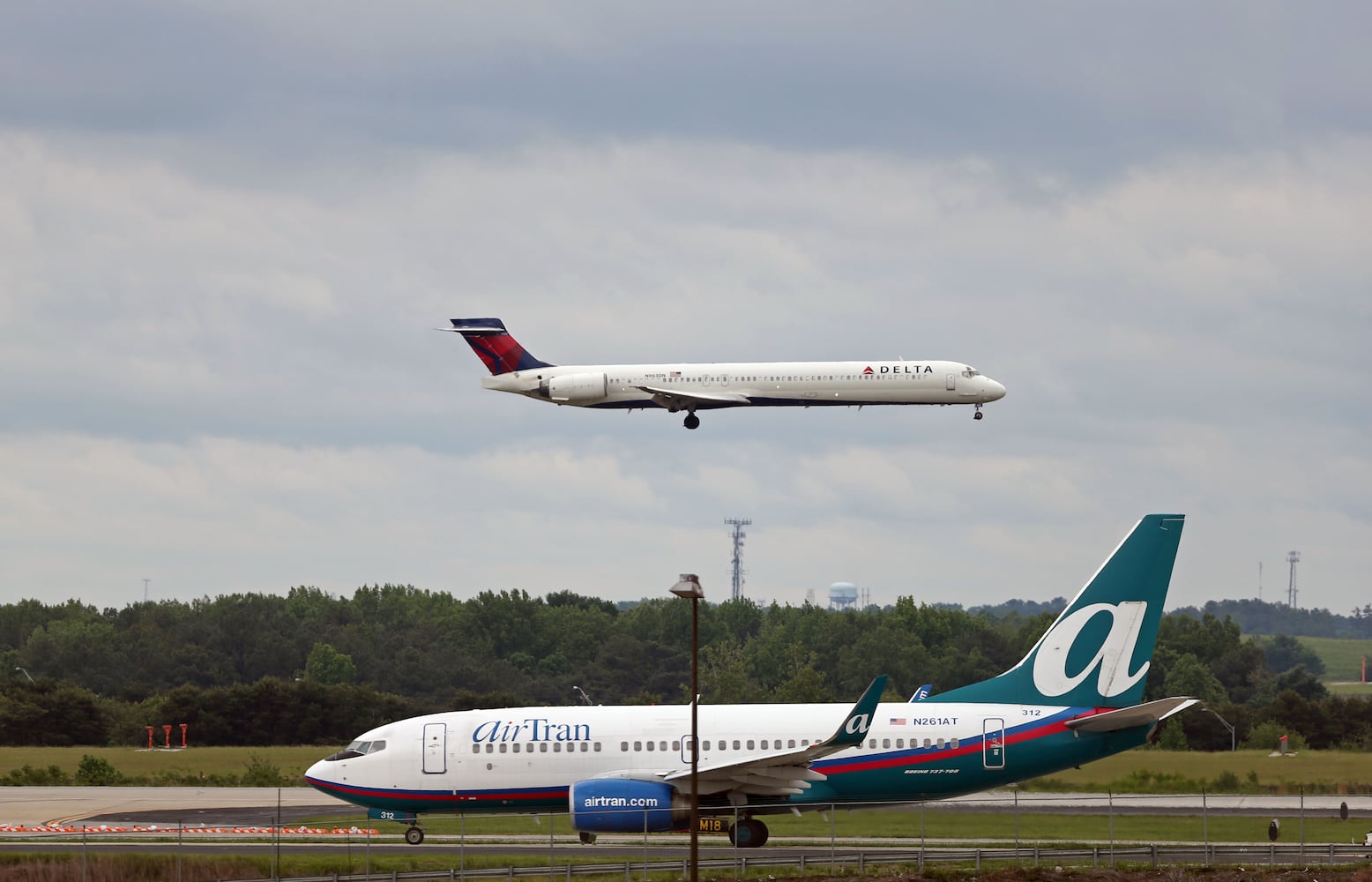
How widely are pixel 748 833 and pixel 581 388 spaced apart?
31.4 metres

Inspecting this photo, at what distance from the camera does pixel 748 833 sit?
40.7 meters

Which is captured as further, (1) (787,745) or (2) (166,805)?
(2) (166,805)

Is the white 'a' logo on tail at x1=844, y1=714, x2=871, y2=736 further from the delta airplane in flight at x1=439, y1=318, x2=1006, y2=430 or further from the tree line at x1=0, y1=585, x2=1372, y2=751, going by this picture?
the tree line at x1=0, y1=585, x2=1372, y2=751

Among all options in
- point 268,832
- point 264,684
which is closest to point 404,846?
point 268,832

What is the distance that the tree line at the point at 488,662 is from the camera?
88.6 m

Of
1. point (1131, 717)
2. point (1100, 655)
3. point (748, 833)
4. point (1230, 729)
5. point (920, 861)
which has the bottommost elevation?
point (920, 861)

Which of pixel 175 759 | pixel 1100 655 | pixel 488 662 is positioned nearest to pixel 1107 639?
pixel 1100 655

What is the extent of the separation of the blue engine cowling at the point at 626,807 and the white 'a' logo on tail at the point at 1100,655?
367 inches

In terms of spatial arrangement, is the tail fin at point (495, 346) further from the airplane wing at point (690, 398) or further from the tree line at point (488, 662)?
the tree line at point (488, 662)

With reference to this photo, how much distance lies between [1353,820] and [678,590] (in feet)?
82.2

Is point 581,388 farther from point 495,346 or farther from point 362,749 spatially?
point 362,749

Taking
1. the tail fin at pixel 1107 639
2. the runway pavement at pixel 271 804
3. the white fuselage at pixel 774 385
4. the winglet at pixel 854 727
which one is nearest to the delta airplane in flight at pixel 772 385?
the white fuselage at pixel 774 385

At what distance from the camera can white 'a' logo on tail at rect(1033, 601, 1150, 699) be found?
42.2 m

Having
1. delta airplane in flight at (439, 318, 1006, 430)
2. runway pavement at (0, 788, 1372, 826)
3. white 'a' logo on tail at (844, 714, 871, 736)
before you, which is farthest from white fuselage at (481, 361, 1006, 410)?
white 'a' logo on tail at (844, 714, 871, 736)
